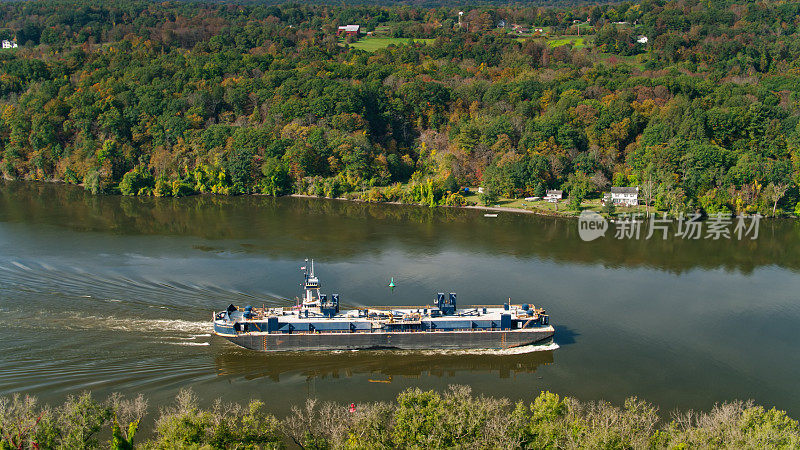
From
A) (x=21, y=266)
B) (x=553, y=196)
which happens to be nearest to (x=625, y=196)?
(x=553, y=196)

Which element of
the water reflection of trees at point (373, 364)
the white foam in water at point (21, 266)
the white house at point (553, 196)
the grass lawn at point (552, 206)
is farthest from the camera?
the white house at point (553, 196)

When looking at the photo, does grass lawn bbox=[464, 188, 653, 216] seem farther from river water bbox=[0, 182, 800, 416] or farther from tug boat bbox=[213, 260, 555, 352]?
tug boat bbox=[213, 260, 555, 352]

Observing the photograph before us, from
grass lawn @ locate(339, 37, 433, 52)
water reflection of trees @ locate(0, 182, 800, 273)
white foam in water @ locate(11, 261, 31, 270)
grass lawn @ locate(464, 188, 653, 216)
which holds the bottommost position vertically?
white foam in water @ locate(11, 261, 31, 270)

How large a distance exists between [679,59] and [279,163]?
68729mm

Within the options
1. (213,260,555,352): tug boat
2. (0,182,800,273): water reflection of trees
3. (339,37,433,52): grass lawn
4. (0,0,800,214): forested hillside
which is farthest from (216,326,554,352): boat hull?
(339,37,433,52): grass lawn

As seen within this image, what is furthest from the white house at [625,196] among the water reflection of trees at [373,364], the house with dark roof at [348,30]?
the house with dark roof at [348,30]

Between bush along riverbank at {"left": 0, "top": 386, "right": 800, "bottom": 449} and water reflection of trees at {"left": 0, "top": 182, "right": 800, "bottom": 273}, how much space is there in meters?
26.4

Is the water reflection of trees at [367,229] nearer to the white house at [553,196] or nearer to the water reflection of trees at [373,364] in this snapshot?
the white house at [553,196]

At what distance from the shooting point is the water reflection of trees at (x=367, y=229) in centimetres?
5366

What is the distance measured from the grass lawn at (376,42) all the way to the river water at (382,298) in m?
60.8

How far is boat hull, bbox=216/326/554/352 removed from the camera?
119ft

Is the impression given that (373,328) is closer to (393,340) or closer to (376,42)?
(393,340)

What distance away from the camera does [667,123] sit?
3049 inches

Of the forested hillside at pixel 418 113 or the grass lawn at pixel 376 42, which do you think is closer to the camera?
the forested hillside at pixel 418 113
